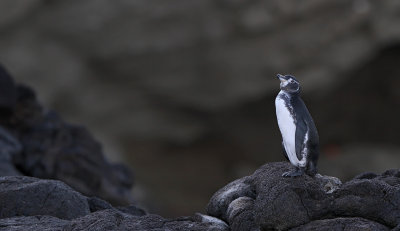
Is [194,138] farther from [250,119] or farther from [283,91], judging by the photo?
[283,91]

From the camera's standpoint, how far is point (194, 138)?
1852 cm

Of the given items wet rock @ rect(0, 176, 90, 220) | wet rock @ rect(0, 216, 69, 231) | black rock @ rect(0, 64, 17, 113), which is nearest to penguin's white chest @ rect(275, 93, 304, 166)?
Result: wet rock @ rect(0, 216, 69, 231)

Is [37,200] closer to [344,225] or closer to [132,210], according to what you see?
[132,210]

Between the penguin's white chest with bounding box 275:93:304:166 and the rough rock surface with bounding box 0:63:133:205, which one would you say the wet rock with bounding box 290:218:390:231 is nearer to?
the penguin's white chest with bounding box 275:93:304:166

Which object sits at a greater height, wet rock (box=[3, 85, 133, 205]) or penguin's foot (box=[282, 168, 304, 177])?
wet rock (box=[3, 85, 133, 205])

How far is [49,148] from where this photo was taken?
8.52 m

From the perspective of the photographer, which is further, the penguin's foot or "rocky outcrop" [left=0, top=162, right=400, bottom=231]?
the penguin's foot

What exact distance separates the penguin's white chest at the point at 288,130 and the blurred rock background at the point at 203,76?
9.32m

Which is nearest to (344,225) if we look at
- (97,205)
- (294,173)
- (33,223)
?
(294,173)

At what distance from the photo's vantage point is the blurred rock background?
15.5 m

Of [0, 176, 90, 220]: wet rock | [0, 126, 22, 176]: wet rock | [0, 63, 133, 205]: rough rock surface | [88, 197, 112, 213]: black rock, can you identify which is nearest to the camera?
[0, 176, 90, 220]: wet rock

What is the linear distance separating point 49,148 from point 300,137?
4.04 m

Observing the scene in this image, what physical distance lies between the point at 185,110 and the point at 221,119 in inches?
35.6

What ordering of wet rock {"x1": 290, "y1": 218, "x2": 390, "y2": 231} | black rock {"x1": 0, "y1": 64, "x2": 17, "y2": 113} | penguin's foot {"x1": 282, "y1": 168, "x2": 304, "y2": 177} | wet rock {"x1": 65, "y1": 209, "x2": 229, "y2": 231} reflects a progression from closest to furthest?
wet rock {"x1": 290, "y1": 218, "x2": 390, "y2": 231} < penguin's foot {"x1": 282, "y1": 168, "x2": 304, "y2": 177} < wet rock {"x1": 65, "y1": 209, "x2": 229, "y2": 231} < black rock {"x1": 0, "y1": 64, "x2": 17, "y2": 113}
